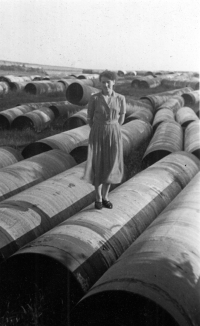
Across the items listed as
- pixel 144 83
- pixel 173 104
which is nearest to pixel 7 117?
pixel 173 104

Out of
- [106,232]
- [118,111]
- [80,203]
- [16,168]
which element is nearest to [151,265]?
[106,232]

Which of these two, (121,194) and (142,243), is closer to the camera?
(142,243)

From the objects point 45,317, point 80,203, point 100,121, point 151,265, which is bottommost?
point 45,317

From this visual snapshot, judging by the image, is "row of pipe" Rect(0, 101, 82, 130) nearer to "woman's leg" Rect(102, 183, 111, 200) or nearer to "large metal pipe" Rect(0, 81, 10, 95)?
"large metal pipe" Rect(0, 81, 10, 95)

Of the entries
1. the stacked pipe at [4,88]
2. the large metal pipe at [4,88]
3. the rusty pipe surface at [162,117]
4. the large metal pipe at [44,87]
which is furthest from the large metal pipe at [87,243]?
the large metal pipe at [44,87]

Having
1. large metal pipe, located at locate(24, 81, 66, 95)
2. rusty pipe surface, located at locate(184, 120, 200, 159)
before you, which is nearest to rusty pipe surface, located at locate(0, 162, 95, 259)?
rusty pipe surface, located at locate(184, 120, 200, 159)

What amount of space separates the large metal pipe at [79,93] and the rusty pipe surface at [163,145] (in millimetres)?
8081

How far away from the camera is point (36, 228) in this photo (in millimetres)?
4945

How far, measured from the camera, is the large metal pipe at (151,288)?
3.03 meters

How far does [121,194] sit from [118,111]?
1357 mm

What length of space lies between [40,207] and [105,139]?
1.38 m

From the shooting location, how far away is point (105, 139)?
4590 mm

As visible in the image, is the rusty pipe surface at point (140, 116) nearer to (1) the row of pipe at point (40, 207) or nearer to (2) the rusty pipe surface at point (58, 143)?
(2) the rusty pipe surface at point (58, 143)

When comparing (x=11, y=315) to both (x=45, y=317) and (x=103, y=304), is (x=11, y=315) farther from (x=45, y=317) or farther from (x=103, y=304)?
(x=103, y=304)
